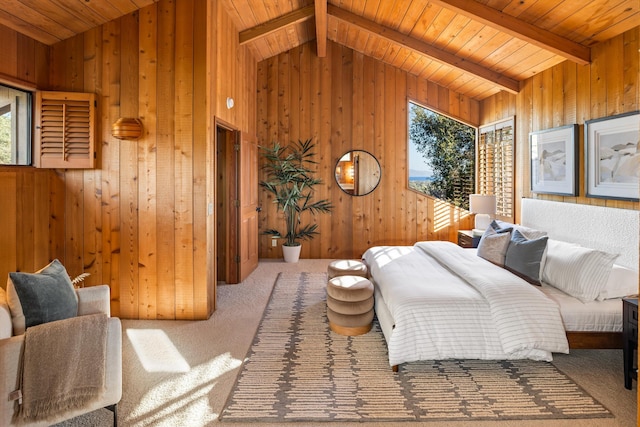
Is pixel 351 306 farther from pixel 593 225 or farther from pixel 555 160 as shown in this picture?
pixel 555 160

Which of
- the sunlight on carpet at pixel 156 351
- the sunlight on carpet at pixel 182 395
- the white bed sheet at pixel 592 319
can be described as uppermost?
the white bed sheet at pixel 592 319

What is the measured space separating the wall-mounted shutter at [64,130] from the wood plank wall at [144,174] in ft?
0.37

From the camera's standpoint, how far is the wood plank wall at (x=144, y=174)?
12.6 ft

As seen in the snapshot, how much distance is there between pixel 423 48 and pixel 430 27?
46 centimetres

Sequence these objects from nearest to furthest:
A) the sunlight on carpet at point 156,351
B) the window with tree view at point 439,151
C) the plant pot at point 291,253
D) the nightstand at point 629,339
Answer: the nightstand at point 629,339 < the sunlight on carpet at point 156,351 < the plant pot at point 291,253 < the window with tree view at point 439,151

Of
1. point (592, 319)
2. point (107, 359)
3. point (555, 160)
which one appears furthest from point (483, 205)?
point (107, 359)

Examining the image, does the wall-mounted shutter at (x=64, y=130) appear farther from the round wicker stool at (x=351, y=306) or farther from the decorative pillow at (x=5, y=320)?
the round wicker stool at (x=351, y=306)

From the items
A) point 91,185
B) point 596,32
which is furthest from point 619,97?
point 91,185

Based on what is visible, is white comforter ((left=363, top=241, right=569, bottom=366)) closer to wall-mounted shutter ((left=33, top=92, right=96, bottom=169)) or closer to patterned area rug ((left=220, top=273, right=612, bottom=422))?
patterned area rug ((left=220, top=273, right=612, bottom=422))

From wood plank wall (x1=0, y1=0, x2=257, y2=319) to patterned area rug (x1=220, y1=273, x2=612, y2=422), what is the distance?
1239 mm

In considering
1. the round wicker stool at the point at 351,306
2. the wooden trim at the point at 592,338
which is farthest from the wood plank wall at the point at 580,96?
the round wicker stool at the point at 351,306

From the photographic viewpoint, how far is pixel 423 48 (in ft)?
17.8

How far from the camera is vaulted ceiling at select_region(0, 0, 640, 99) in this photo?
11.3 feet

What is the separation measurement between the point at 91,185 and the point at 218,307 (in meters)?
1.74
